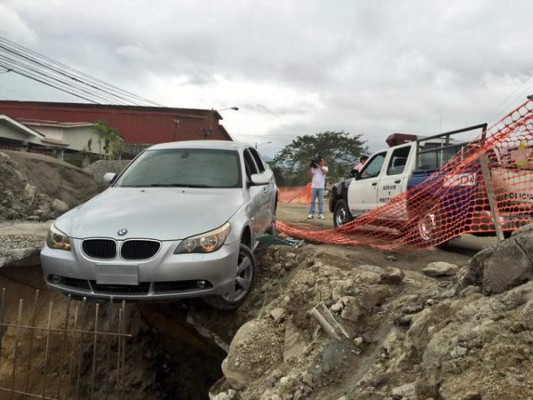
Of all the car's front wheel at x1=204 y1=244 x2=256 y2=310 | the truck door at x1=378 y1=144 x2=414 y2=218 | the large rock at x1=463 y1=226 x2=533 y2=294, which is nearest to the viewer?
the large rock at x1=463 y1=226 x2=533 y2=294

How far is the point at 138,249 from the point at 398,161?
553 centimetres

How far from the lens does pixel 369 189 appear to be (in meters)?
8.85

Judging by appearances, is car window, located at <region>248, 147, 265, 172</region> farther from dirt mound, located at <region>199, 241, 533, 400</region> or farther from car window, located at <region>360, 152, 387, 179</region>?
car window, located at <region>360, 152, 387, 179</region>

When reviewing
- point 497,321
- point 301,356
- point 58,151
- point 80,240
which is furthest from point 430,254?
point 58,151

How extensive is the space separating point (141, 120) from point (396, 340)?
41.4m

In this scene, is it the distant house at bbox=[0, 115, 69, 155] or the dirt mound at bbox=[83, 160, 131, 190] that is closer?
the dirt mound at bbox=[83, 160, 131, 190]

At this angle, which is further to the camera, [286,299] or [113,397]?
[113,397]

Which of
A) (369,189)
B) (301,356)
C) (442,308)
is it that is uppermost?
(369,189)

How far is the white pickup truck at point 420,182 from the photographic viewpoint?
5.73 m

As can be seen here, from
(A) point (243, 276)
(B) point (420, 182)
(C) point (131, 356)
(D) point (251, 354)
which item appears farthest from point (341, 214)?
(D) point (251, 354)

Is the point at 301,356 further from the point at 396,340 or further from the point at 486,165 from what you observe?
the point at 486,165

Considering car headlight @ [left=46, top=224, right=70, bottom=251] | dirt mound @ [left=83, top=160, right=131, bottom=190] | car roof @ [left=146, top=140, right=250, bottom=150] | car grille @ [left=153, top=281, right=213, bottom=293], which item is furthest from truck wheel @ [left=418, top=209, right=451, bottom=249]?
dirt mound @ [left=83, top=160, right=131, bottom=190]

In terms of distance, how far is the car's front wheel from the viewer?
15.4ft

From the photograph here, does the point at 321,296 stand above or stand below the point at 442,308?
below
